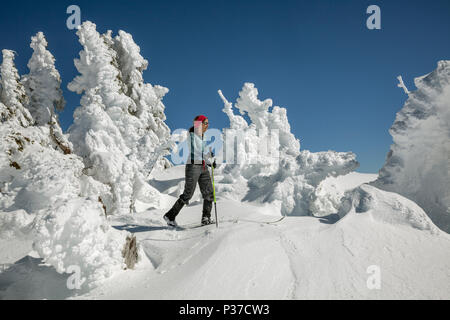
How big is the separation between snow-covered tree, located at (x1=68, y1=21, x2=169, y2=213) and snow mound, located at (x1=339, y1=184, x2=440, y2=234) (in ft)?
20.6

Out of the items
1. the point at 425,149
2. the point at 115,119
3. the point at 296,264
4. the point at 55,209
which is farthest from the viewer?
the point at 115,119

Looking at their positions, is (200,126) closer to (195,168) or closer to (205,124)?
(205,124)

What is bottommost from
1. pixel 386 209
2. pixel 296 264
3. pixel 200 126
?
pixel 296 264

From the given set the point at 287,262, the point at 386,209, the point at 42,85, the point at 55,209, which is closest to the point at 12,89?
the point at 42,85

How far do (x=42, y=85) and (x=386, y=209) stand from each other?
1512 centimetres

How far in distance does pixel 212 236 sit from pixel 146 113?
14230 mm

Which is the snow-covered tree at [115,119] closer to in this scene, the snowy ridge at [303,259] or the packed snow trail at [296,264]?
the snowy ridge at [303,259]

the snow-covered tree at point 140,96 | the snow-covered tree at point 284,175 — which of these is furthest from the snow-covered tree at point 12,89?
the snow-covered tree at point 284,175

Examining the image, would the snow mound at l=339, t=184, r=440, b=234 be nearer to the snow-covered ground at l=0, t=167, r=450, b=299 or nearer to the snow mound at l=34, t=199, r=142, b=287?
the snow-covered ground at l=0, t=167, r=450, b=299

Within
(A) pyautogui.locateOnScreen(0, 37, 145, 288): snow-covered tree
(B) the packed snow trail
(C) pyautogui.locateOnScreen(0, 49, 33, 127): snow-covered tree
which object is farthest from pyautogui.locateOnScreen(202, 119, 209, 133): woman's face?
(C) pyautogui.locateOnScreen(0, 49, 33, 127): snow-covered tree

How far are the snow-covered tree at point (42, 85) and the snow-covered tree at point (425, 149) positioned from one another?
544 inches

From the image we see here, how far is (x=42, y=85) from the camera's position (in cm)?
1241
